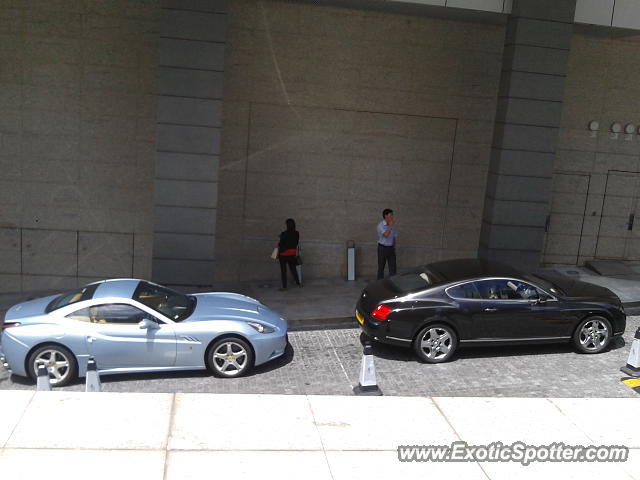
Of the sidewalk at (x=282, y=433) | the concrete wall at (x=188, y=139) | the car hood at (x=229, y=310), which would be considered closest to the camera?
the sidewalk at (x=282, y=433)

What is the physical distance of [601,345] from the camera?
10758mm

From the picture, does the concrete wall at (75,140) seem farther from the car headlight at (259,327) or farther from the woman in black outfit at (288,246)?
the car headlight at (259,327)

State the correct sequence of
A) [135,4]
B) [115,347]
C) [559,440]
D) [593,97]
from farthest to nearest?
[593,97]
[135,4]
[115,347]
[559,440]

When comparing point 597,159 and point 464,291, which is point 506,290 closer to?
point 464,291

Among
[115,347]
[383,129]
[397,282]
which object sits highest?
[383,129]

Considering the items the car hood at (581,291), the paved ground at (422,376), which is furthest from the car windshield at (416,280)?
the car hood at (581,291)

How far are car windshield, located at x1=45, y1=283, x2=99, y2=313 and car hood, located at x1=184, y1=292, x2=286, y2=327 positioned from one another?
154 cm

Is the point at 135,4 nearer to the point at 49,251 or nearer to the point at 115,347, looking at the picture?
the point at 49,251

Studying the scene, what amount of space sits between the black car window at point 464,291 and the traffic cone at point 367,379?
2050 mm

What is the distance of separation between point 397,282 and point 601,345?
134 inches

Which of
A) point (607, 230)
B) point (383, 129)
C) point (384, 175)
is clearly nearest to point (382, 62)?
point (383, 129)

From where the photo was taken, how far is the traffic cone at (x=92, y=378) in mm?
8109

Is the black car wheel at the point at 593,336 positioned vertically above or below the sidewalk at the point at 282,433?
above

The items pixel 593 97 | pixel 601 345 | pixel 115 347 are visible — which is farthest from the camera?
pixel 593 97
